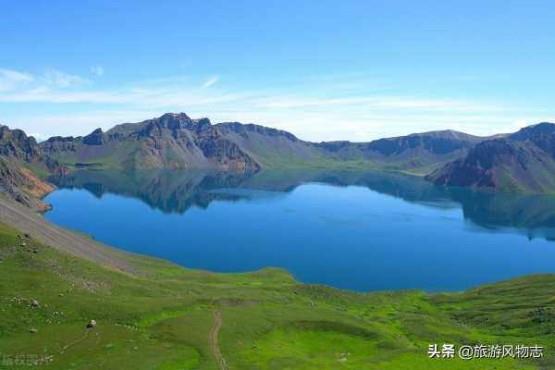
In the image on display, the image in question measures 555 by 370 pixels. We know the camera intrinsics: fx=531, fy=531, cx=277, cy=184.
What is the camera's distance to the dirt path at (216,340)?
77938 millimetres

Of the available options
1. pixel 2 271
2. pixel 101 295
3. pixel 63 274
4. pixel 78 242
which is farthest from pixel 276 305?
pixel 78 242

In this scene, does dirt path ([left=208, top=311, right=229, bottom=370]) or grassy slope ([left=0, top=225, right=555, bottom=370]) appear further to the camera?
grassy slope ([left=0, top=225, right=555, bottom=370])

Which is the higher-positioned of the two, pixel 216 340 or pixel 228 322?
pixel 228 322

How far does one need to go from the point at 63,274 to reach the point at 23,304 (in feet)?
57.8

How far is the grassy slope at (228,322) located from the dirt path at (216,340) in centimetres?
66

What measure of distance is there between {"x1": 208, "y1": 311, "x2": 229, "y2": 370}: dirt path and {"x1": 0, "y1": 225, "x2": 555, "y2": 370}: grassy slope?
2.15 feet

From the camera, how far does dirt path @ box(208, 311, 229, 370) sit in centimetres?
7794

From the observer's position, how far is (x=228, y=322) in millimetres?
96688

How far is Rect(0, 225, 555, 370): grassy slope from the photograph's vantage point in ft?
260

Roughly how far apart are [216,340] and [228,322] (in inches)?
365

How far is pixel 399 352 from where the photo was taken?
91.9m

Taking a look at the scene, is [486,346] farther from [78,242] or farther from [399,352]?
[78,242]

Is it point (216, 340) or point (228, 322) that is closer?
point (216, 340)

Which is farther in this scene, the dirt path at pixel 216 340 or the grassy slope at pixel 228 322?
the grassy slope at pixel 228 322
